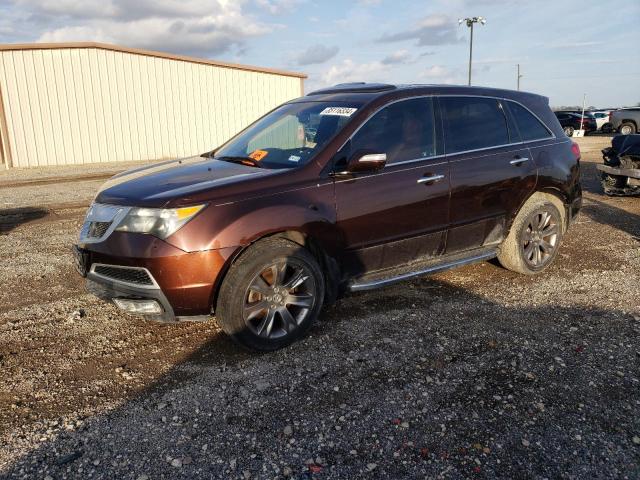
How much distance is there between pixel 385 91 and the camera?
4.34 m

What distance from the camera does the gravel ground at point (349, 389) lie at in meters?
2.56

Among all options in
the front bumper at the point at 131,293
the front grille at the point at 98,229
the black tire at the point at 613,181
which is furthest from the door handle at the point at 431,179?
the black tire at the point at 613,181

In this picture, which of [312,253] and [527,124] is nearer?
[312,253]

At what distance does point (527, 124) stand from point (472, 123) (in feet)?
2.67

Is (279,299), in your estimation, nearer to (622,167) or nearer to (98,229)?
(98,229)

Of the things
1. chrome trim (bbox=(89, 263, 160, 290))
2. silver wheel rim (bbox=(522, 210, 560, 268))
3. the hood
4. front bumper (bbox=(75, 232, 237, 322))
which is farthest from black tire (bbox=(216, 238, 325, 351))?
silver wheel rim (bbox=(522, 210, 560, 268))

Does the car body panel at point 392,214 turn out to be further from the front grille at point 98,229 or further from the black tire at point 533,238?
the front grille at point 98,229

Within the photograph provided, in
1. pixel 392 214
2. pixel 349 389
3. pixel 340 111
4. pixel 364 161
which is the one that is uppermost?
pixel 340 111

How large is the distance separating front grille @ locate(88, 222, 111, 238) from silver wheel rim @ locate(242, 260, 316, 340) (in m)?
1.07

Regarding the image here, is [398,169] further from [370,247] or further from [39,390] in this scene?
[39,390]

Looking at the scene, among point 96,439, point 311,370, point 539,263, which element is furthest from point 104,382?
point 539,263

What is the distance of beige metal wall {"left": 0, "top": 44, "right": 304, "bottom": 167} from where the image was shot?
17.4 m

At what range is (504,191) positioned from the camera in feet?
15.8

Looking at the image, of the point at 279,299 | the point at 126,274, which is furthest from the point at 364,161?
the point at 126,274
